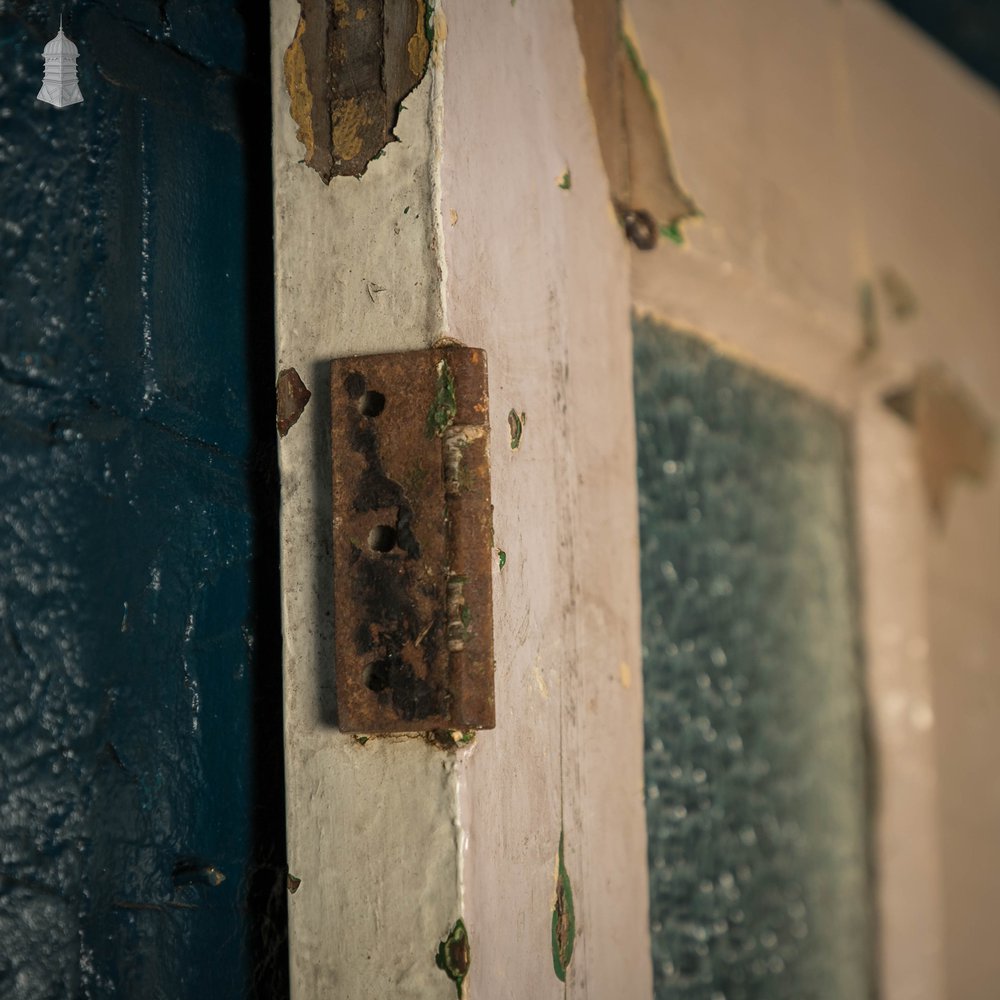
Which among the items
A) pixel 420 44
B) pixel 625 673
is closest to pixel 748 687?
pixel 625 673

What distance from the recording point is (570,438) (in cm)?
65

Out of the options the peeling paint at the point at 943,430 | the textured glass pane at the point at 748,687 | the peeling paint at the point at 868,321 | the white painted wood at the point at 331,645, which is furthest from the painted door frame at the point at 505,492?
the peeling paint at the point at 943,430

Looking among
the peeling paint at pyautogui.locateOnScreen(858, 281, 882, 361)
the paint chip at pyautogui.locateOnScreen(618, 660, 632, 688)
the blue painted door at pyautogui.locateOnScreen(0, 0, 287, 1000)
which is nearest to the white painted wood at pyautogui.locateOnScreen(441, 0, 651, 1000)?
the paint chip at pyautogui.locateOnScreen(618, 660, 632, 688)

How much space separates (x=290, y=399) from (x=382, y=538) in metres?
0.10

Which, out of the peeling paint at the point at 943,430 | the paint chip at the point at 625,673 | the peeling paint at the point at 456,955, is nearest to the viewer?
the peeling paint at the point at 456,955

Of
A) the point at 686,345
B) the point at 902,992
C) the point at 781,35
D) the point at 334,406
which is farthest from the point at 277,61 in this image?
the point at 902,992

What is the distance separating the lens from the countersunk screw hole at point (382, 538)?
51 cm

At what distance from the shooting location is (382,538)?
517 mm

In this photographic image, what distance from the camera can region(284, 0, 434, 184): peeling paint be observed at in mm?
551

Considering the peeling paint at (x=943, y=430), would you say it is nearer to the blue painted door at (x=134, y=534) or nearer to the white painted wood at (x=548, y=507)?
the white painted wood at (x=548, y=507)

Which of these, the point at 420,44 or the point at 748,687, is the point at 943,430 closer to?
the point at 748,687

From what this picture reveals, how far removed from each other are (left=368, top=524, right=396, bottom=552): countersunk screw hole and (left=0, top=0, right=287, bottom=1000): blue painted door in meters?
0.10

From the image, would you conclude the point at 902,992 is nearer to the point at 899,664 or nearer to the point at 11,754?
the point at 899,664

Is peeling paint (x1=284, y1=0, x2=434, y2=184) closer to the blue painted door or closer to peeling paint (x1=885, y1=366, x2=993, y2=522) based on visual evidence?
the blue painted door
